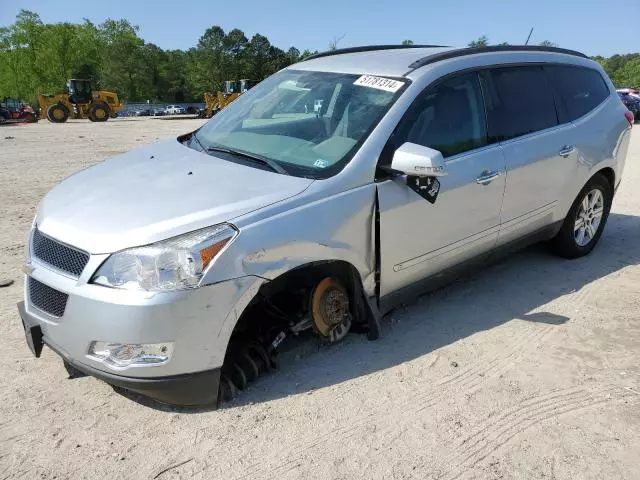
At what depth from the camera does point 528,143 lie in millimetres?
4168

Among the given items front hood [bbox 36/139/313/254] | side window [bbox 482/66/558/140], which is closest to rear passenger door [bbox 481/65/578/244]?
side window [bbox 482/66/558/140]

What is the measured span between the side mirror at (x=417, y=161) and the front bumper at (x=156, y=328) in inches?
42.3

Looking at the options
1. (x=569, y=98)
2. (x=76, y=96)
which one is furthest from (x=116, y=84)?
(x=569, y=98)

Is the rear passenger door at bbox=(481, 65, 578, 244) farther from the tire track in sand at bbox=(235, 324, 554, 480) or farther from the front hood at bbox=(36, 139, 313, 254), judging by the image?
the front hood at bbox=(36, 139, 313, 254)

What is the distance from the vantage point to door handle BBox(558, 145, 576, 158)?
4.46 meters

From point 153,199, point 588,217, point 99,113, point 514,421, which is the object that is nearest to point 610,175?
point 588,217

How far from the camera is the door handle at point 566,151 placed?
14.6 feet

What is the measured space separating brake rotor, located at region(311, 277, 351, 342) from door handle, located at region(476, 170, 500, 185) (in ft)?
4.13

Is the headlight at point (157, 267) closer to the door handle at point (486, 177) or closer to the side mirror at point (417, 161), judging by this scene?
the side mirror at point (417, 161)

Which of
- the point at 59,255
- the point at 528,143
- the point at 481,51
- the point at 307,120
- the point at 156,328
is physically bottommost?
the point at 156,328

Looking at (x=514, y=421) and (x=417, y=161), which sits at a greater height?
(x=417, y=161)

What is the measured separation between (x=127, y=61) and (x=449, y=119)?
86.0m

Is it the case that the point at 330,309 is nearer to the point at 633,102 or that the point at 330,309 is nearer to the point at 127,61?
the point at 633,102

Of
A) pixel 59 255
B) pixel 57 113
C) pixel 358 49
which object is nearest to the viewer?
pixel 59 255
